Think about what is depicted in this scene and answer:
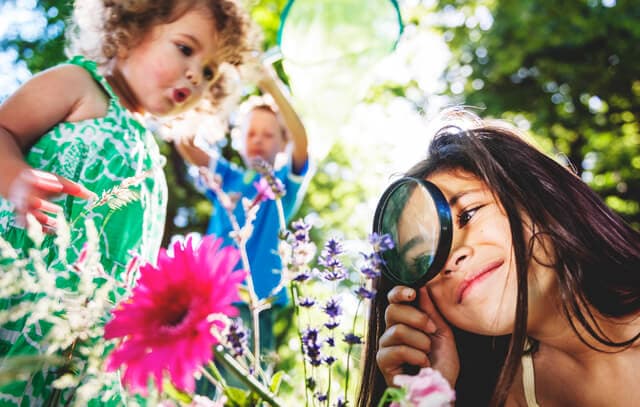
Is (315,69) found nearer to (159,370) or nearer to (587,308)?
(587,308)

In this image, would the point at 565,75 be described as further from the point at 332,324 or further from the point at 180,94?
the point at 332,324

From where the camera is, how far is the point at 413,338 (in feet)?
4.55

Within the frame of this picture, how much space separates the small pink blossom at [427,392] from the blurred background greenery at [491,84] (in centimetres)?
743

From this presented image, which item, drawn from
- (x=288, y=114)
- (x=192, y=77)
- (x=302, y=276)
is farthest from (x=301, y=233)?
(x=288, y=114)

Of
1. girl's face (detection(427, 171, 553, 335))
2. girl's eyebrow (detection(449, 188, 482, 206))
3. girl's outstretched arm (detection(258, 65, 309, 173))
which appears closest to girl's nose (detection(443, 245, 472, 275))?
girl's face (detection(427, 171, 553, 335))

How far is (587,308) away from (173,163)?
30.6 ft

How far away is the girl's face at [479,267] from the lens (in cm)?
134

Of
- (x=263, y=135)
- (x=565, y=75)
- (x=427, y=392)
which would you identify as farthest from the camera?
(x=565, y=75)

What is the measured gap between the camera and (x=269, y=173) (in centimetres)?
104

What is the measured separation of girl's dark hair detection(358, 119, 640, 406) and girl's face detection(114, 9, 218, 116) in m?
0.72

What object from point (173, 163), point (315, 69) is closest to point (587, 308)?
point (315, 69)

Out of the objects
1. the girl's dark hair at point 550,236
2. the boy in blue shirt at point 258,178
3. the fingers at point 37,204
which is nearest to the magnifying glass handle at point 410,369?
the girl's dark hair at point 550,236

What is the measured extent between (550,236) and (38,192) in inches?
46.6

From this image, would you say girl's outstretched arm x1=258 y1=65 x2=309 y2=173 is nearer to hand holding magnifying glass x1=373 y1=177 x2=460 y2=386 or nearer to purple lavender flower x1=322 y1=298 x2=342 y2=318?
hand holding magnifying glass x1=373 y1=177 x2=460 y2=386
